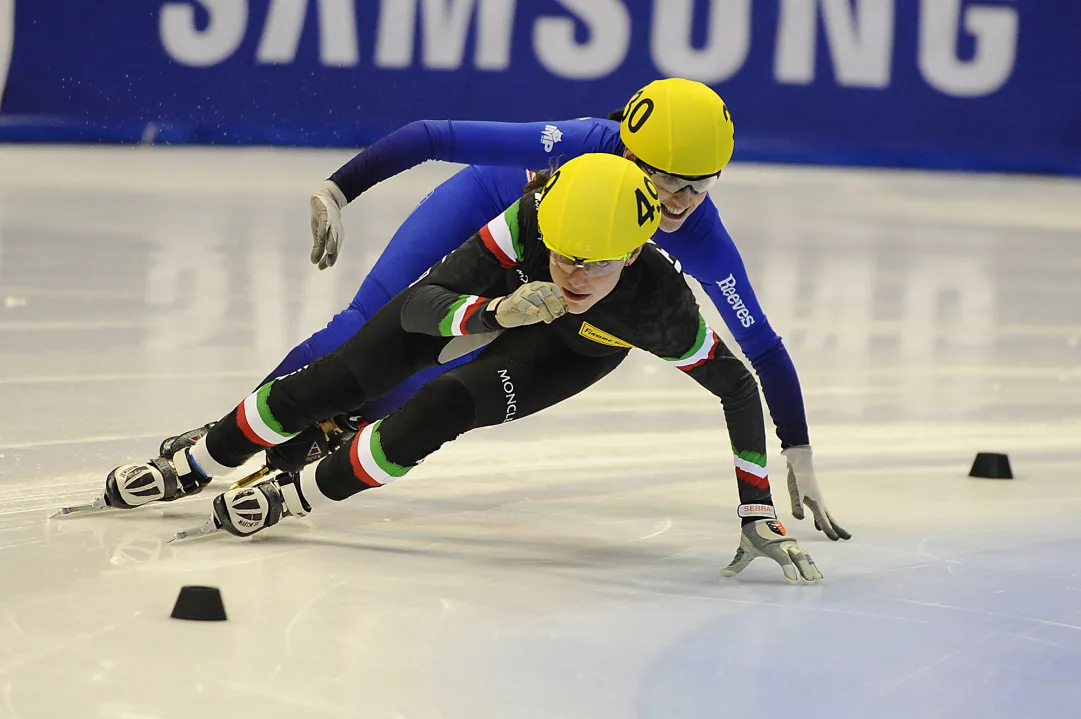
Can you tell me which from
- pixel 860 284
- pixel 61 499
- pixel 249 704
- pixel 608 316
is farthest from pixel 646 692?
pixel 860 284

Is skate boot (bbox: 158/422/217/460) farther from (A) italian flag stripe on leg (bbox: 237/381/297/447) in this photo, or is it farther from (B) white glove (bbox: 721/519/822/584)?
(B) white glove (bbox: 721/519/822/584)

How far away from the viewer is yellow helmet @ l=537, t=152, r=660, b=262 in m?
3.18

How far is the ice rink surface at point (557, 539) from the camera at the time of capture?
9.02 feet

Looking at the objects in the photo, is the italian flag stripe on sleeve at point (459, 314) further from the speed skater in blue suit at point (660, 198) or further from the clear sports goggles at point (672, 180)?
the clear sports goggles at point (672, 180)

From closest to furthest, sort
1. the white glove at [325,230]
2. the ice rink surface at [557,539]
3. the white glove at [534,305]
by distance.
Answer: the ice rink surface at [557,539] → the white glove at [534,305] → the white glove at [325,230]

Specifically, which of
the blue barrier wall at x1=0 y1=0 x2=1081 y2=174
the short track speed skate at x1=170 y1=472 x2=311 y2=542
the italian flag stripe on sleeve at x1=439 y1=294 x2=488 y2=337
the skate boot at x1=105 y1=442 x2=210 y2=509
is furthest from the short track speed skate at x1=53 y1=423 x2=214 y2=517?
the blue barrier wall at x1=0 y1=0 x2=1081 y2=174

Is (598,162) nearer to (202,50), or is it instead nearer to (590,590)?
(590,590)

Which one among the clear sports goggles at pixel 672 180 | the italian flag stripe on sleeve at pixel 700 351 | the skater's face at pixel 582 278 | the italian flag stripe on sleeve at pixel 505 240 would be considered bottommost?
the italian flag stripe on sleeve at pixel 700 351

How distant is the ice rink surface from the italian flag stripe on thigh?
0.20 m

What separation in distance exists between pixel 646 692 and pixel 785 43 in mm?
11214

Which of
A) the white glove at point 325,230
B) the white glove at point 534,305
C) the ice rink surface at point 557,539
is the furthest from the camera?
the white glove at point 325,230

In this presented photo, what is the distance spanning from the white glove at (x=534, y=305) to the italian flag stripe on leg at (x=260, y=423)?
741mm

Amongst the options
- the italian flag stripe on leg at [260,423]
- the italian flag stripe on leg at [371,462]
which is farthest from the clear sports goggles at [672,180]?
the italian flag stripe on leg at [260,423]

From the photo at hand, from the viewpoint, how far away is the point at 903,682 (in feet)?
9.41
